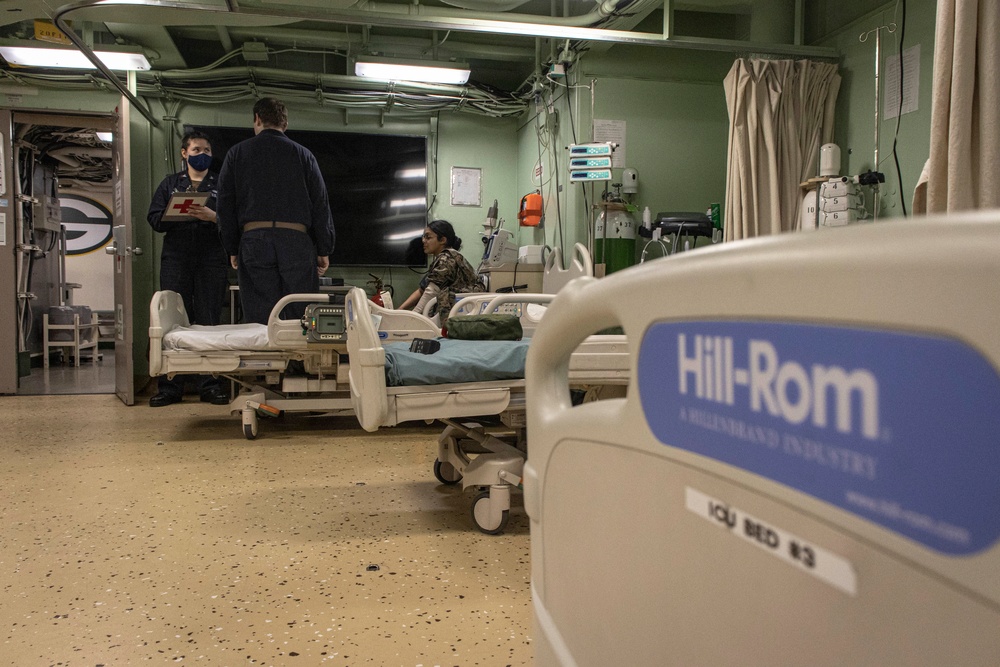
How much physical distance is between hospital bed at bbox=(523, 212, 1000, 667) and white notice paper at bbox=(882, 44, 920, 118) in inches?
161

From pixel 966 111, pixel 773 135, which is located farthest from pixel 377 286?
pixel 966 111

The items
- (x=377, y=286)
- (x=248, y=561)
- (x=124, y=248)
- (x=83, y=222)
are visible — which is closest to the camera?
(x=248, y=561)

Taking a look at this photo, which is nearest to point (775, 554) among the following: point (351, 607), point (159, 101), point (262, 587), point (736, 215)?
point (351, 607)

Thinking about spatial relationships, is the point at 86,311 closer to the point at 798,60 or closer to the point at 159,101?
the point at 159,101

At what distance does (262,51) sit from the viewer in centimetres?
614

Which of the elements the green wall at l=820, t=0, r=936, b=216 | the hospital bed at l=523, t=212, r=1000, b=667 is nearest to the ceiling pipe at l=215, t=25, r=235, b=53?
the green wall at l=820, t=0, r=936, b=216

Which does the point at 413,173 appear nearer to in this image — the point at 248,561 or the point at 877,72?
the point at 877,72

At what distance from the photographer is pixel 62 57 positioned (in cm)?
541

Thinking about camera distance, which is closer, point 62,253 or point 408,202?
point 408,202

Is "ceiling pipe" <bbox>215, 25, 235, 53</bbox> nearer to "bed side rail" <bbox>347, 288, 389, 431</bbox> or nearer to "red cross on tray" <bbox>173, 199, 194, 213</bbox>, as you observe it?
"red cross on tray" <bbox>173, 199, 194, 213</bbox>

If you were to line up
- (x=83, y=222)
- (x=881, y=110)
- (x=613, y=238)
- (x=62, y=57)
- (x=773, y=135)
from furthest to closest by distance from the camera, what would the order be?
(x=83, y=222)
(x=62, y=57)
(x=613, y=238)
(x=773, y=135)
(x=881, y=110)

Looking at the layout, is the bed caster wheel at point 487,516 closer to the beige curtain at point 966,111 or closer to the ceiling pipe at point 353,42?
the beige curtain at point 966,111

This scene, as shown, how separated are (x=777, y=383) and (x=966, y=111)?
2.14 meters

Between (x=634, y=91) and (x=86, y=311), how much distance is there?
280 inches
